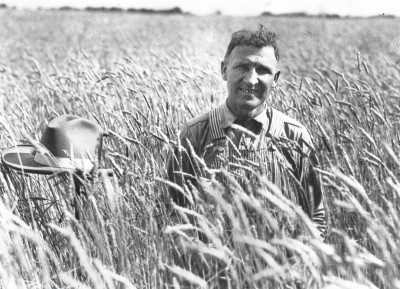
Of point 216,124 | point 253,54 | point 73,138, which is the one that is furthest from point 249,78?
point 73,138

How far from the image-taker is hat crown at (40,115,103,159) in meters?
2.58

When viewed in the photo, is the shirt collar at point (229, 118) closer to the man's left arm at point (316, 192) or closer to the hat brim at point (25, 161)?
the man's left arm at point (316, 192)

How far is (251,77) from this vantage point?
97.8 inches

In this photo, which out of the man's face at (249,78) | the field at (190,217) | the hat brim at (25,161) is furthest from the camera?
the man's face at (249,78)

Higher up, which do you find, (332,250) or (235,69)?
(235,69)

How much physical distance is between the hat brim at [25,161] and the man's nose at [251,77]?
861mm

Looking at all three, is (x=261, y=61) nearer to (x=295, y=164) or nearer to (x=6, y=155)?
(x=295, y=164)

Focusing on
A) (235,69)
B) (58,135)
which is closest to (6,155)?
(58,135)

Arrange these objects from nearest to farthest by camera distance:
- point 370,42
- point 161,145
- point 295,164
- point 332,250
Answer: point 332,250 → point 295,164 → point 161,145 → point 370,42

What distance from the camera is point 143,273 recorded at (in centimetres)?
206

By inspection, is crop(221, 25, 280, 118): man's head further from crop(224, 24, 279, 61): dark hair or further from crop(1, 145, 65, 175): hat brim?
crop(1, 145, 65, 175): hat brim

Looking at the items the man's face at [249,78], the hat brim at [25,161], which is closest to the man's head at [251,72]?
the man's face at [249,78]

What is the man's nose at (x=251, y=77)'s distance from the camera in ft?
8.12

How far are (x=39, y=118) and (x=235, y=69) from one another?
268 cm
